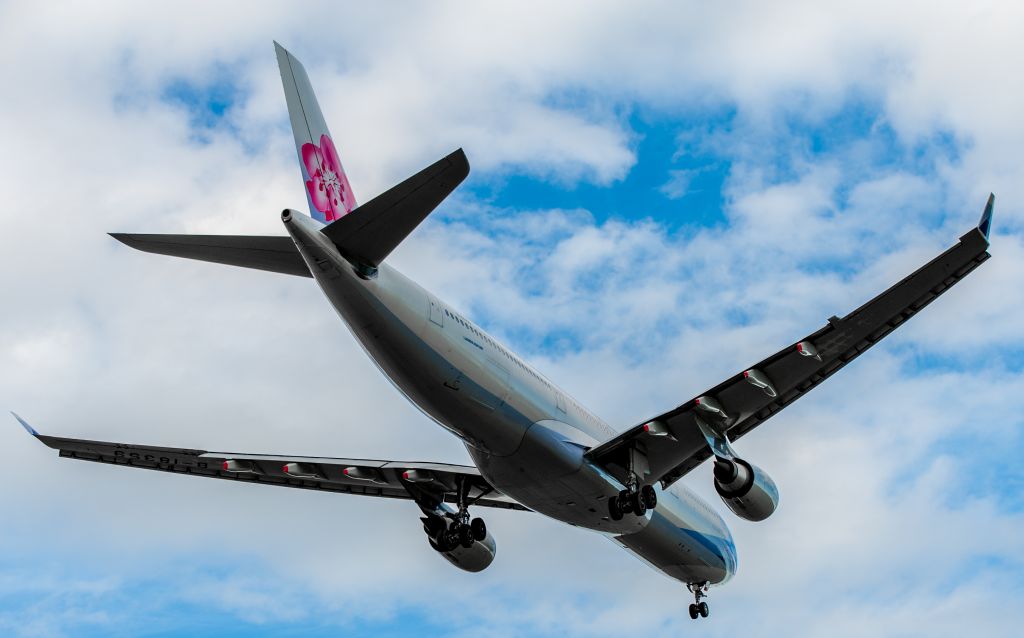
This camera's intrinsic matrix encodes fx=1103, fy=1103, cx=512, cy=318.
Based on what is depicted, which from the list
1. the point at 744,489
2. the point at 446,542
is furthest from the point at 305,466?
the point at 744,489

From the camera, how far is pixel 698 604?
2761cm

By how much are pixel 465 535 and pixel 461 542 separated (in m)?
0.19

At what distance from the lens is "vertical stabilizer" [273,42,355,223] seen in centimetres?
2039

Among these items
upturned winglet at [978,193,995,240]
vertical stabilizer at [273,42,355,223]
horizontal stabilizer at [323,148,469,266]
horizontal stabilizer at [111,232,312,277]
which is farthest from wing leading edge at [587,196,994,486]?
horizontal stabilizer at [111,232,312,277]

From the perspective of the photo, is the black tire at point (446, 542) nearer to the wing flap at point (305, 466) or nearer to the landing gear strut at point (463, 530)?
the landing gear strut at point (463, 530)

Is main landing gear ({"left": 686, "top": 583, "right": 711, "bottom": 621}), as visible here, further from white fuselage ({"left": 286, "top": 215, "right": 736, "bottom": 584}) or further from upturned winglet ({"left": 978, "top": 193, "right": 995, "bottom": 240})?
upturned winglet ({"left": 978, "top": 193, "right": 995, "bottom": 240})

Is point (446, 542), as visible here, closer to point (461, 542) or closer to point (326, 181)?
point (461, 542)

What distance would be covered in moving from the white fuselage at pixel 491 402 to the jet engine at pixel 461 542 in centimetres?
216

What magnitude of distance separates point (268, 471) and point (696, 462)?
10.1 metres

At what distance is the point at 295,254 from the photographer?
61.3ft

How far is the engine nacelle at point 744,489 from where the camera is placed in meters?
23.4

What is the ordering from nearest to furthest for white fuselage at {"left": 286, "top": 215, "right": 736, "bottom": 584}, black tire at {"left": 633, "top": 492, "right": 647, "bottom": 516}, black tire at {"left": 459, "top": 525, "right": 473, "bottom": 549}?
white fuselage at {"left": 286, "top": 215, "right": 736, "bottom": 584} < black tire at {"left": 633, "top": 492, "right": 647, "bottom": 516} < black tire at {"left": 459, "top": 525, "right": 473, "bottom": 549}

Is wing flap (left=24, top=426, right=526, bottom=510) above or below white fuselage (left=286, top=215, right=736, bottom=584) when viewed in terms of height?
above

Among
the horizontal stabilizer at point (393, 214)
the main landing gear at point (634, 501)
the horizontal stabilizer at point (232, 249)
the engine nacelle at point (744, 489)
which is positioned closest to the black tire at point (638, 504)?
the main landing gear at point (634, 501)
